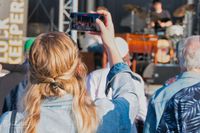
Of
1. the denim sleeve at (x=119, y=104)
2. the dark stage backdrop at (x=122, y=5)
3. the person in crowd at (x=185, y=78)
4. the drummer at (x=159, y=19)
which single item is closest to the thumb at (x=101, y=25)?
the denim sleeve at (x=119, y=104)

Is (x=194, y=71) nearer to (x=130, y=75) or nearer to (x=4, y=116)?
(x=130, y=75)

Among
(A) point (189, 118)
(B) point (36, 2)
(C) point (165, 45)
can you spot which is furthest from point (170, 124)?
(B) point (36, 2)

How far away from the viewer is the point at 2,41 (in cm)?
773

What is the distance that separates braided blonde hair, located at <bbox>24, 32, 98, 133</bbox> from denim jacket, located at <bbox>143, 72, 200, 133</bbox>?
2.47ft

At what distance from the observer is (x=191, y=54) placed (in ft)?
9.34

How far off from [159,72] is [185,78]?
8.01 meters

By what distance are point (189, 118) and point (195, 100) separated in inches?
3.2

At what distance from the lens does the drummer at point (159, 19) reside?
41.0 ft

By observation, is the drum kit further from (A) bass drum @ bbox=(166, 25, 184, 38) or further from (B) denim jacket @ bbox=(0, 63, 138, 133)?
(B) denim jacket @ bbox=(0, 63, 138, 133)

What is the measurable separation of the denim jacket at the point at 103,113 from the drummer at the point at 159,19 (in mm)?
10035

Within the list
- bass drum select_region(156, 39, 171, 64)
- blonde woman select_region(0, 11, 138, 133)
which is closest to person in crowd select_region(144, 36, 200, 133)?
blonde woman select_region(0, 11, 138, 133)

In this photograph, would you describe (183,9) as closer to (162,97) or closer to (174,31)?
(174,31)

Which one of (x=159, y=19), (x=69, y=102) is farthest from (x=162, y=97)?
(x=159, y=19)

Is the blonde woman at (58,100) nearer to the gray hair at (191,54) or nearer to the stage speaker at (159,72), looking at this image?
the gray hair at (191,54)
